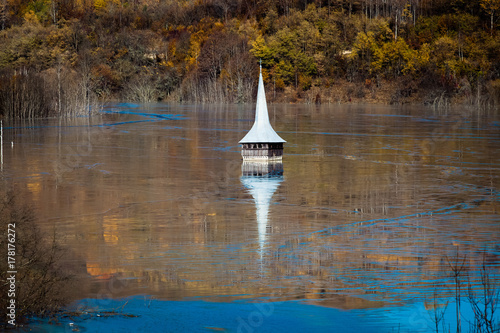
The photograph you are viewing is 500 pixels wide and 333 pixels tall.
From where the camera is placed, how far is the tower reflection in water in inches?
448

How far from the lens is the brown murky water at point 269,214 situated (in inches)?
326

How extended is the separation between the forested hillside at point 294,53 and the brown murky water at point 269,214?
24.6m

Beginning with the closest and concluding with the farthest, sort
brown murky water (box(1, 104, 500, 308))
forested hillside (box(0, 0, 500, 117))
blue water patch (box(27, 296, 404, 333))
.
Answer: blue water patch (box(27, 296, 404, 333))
brown murky water (box(1, 104, 500, 308))
forested hillside (box(0, 0, 500, 117))

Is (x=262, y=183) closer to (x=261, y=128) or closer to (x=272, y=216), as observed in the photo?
(x=261, y=128)

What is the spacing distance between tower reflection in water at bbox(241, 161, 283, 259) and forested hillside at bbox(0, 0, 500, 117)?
26.3 m

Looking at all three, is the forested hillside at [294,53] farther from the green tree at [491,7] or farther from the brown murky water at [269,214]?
the brown murky water at [269,214]

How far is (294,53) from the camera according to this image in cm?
7631

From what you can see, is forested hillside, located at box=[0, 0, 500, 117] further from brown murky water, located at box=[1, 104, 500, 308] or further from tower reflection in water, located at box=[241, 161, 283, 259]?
tower reflection in water, located at box=[241, 161, 283, 259]

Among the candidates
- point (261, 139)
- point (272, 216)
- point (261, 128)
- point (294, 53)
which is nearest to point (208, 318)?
point (272, 216)

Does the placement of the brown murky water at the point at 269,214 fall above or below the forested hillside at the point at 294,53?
below

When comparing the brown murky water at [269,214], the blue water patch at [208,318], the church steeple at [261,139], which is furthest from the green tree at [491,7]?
the blue water patch at [208,318]

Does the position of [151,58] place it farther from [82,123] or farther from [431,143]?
[431,143]

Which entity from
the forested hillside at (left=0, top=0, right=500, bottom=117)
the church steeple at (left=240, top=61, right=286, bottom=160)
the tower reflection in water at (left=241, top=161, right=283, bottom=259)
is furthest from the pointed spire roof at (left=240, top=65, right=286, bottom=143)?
the forested hillside at (left=0, top=0, right=500, bottom=117)

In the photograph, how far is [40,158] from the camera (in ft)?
66.8
